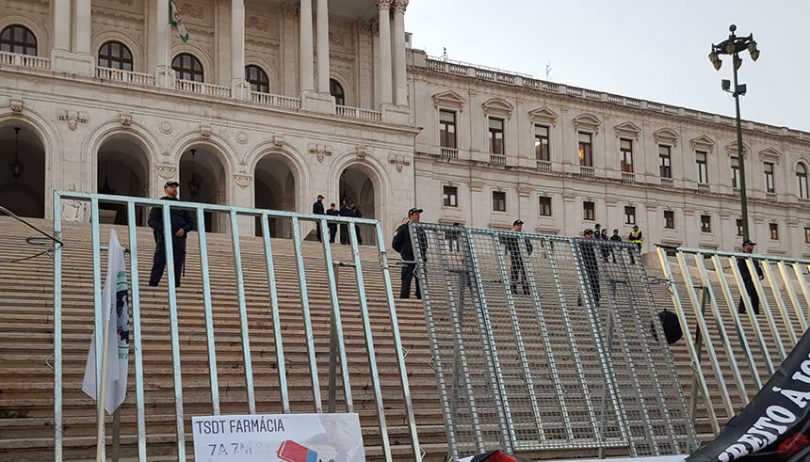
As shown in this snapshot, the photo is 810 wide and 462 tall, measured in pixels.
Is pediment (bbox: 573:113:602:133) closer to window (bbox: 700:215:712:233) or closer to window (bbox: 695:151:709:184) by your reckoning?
window (bbox: 695:151:709:184)

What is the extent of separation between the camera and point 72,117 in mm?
34375

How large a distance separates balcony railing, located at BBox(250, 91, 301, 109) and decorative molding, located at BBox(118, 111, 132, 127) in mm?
5296

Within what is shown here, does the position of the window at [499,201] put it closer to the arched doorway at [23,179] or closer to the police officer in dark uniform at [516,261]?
the arched doorway at [23,179]

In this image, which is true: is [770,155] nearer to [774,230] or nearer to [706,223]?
[774,230]

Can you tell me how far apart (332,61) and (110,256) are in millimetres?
37088

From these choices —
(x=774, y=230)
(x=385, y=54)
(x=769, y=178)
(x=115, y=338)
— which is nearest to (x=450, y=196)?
(x=385, y=54)

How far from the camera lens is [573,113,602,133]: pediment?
51594 millimetres

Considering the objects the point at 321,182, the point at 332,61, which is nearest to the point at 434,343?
the point at 321,182

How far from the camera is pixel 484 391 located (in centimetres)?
880

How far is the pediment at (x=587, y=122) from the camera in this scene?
5159 centimetres

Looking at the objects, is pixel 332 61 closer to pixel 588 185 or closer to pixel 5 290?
pixel 588 185

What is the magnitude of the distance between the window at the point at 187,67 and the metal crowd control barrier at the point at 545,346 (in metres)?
32.8

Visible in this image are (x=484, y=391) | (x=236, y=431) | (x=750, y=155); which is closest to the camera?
(x=236, y=431)

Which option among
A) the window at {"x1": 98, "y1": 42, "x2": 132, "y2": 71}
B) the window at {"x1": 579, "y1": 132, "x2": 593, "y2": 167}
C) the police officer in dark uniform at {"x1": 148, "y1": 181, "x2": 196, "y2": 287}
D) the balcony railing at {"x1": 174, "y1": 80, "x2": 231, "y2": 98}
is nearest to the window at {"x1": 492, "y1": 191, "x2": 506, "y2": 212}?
the window at {"x1": 579, "y1": 132, "x2": 593, "y2": 167}
